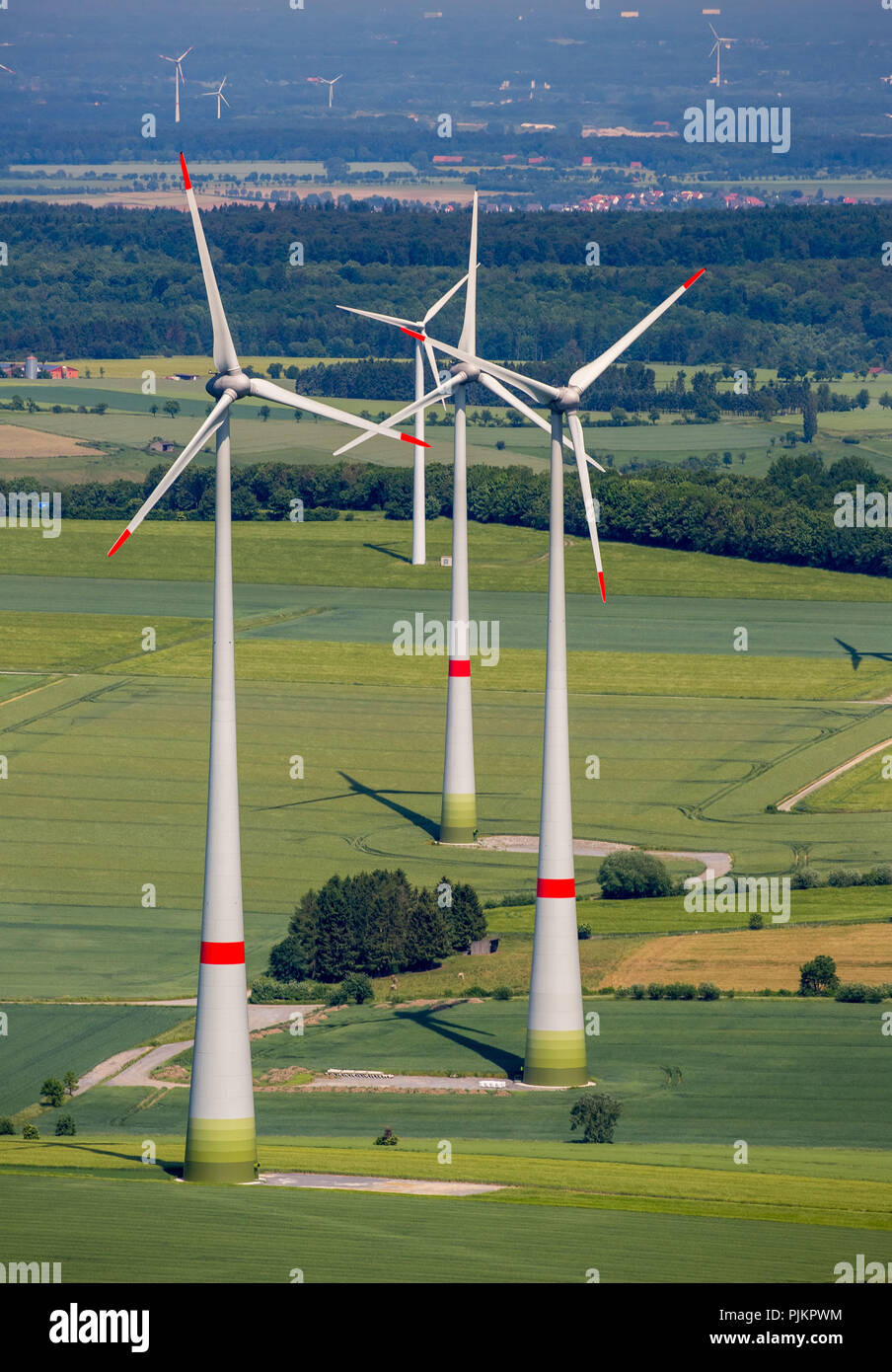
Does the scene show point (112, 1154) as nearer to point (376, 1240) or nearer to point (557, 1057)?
point (376, 1240)

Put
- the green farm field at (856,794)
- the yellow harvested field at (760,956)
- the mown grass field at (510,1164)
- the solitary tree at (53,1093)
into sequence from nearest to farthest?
the mown grass field at (510,1164) < the solitary tree at (53,1093) < the yellow harvested field at (760,956) < the green farm field at (856,794)

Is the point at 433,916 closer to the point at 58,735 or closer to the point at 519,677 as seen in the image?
the point at 58,735

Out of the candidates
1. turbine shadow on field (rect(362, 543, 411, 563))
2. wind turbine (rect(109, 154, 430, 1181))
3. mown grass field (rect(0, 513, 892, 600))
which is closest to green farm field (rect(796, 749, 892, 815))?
mown grass field (rect(0, 513, 892, 600))

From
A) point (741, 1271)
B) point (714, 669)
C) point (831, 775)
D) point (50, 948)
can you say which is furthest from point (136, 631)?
point (741, 1271)

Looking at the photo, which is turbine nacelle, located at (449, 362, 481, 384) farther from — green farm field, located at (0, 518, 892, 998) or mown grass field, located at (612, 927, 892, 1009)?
mown grass field, located at (612, 927, 892, 1009)

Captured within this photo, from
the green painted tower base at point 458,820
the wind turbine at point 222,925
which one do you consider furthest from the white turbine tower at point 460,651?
the wind turbine at point 222,925

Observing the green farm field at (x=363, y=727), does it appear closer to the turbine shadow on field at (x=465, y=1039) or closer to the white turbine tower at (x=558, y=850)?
the turbine shadow on field at (x=465, y=1039)
